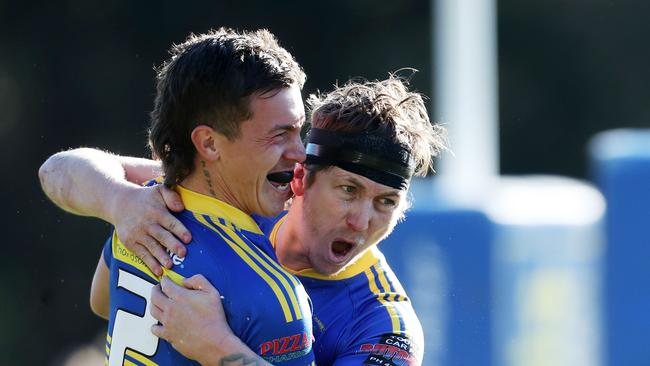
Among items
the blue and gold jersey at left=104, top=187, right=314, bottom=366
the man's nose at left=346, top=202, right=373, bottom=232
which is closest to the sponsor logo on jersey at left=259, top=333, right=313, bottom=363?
the blue and gold jersey at left=104, top=187, right=314, bottom=366

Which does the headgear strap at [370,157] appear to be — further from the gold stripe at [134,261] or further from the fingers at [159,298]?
the fingers at [159,298]

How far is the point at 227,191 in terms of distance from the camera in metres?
2.90

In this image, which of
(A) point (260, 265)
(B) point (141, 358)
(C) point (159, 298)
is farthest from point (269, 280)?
(B) point (141, 358)

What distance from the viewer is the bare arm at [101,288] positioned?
3391 millimetres

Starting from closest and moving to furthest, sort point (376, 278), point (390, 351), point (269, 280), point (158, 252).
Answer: point (269, 280), point (158, 252), point (390, 351), point (376, 278)

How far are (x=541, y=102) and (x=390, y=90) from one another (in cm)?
A: 1002

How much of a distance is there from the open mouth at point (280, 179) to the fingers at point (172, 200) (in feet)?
0.79

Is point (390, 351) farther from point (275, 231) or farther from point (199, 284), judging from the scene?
point (199, 284)

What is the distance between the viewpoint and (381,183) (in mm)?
3488

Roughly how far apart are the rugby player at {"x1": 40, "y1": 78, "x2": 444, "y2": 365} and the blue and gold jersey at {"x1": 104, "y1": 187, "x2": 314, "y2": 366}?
51 centimetres

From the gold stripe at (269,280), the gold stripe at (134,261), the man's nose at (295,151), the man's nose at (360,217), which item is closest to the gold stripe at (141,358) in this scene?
the gold stripe at (134,261)

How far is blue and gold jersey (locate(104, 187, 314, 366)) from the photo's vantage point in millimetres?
2715

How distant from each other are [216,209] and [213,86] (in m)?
0.31

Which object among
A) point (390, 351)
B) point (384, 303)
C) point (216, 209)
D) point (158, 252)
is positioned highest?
point (216, 209)
